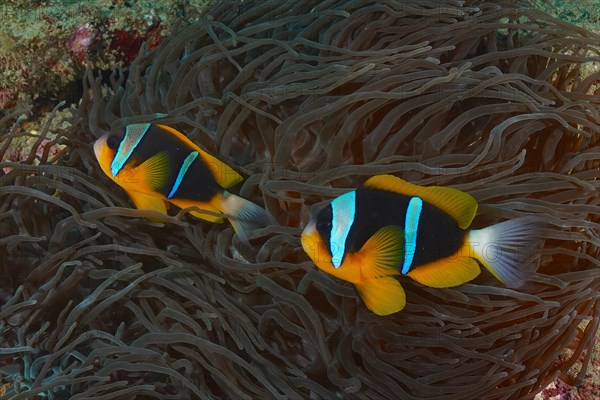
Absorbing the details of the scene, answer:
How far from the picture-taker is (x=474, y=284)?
1.50m

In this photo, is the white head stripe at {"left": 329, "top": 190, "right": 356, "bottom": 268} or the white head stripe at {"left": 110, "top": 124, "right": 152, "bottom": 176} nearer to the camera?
the white head stripe at {"left": 329, "top": 190, "right": 356, "bottom": 268}

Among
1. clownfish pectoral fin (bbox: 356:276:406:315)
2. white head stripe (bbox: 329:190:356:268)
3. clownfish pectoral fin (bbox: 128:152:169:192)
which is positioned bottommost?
clownfish pectoral fin (bbox: 356:276:406:315)

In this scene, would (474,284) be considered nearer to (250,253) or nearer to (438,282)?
(438,282)

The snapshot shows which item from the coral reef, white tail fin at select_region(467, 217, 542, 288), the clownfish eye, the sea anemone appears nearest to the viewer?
white tail fin at select_region(467, 217, 542, 288)

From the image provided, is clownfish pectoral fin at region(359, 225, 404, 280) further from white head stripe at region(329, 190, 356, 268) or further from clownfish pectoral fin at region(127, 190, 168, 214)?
clownfish pectoral fin at region(127, 190, 168, 214)

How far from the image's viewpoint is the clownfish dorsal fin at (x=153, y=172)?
157 cm

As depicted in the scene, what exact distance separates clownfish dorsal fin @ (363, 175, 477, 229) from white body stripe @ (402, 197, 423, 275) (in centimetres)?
3

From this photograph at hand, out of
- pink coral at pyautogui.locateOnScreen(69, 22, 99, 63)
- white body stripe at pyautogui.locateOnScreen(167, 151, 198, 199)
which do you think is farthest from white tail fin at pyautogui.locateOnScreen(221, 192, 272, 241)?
pink coral at pyautogui.locateOnScreen(69, 22, 99, 63)

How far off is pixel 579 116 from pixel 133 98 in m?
1.45

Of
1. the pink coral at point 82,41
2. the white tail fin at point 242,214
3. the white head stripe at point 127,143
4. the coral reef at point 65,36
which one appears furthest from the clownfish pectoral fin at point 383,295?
the pink coral at point 82,41

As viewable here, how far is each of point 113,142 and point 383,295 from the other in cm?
88

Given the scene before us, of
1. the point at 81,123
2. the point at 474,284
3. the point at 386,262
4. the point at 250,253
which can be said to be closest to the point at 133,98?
the point at 81,123

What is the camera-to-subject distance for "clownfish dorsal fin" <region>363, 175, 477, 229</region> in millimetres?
1291

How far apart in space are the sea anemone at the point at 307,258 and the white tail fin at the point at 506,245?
0.52 ft
